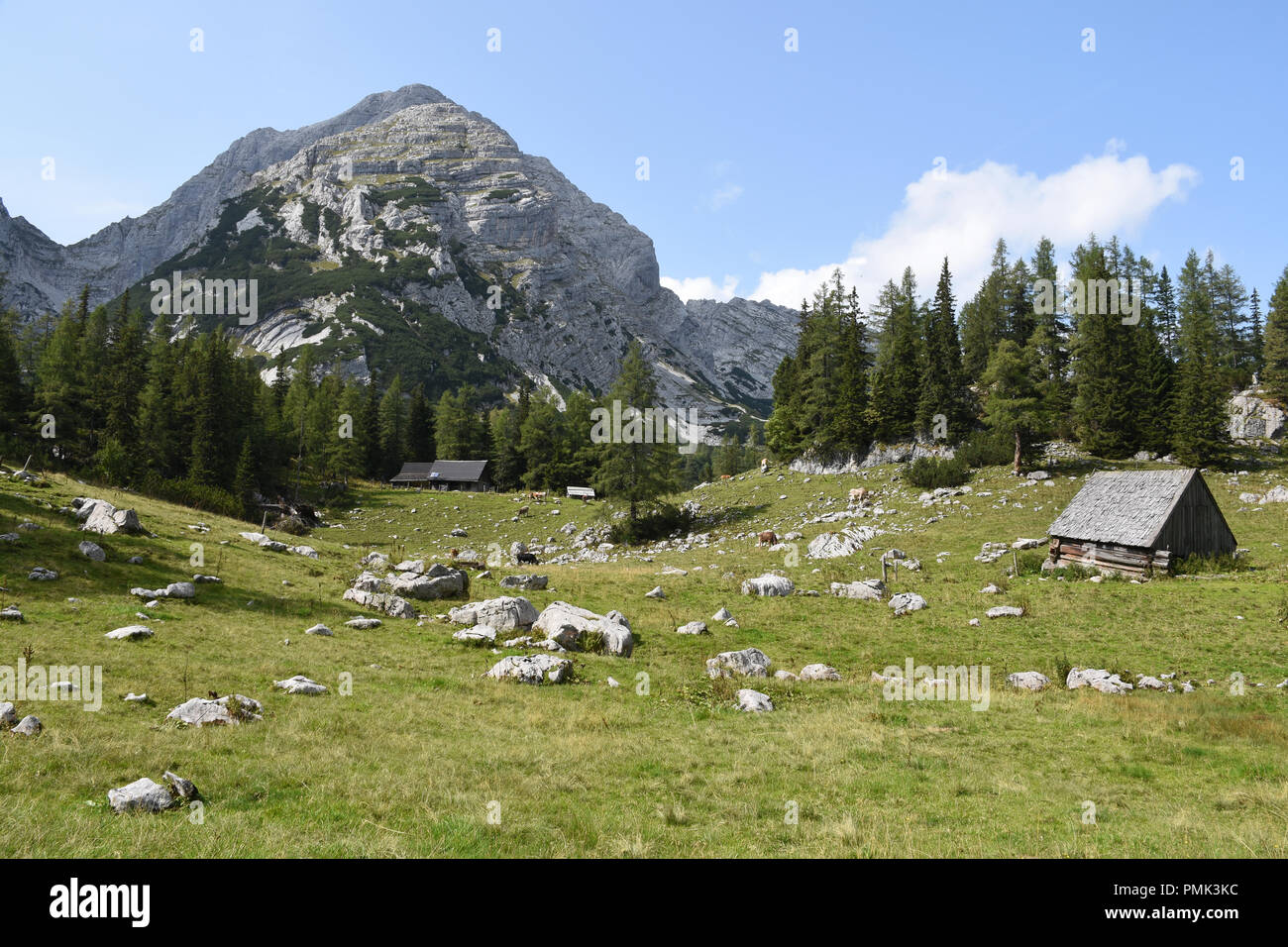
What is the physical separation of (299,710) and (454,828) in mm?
6917

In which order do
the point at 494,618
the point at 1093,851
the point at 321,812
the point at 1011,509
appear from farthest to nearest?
1. the point at 1011,509
2. the point at 494,618
3. the point at 321,812
4. the point at 1093,851

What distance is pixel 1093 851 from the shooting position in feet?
25.4

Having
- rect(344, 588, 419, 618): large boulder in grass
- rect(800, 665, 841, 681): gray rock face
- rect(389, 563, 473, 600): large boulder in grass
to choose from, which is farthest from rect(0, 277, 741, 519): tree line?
rect(800, 665, 841, 681): gray rock face

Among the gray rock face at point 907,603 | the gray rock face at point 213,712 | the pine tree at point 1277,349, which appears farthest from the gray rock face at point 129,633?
the pine tree at point 1277,349

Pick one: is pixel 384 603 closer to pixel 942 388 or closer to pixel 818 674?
pixel 818 674

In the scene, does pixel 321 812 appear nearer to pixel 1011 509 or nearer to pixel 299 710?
pixel 299 710

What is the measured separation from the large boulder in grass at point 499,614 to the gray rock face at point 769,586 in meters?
11.8

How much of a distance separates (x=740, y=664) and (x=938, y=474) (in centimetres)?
4096

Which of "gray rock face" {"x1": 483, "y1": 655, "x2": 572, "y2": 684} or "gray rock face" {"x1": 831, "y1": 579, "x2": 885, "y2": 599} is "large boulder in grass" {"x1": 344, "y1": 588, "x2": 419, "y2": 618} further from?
"gray rock face" {"x1": 831, "y1": 579, "x2": 885, "y2": 599}

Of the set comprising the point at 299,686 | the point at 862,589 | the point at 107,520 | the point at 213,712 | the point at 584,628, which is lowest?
the point at 862,589

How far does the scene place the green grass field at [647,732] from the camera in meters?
8.06

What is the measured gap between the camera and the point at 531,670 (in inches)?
682

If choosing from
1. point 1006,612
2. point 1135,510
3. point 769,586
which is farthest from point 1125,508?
point 769,586
